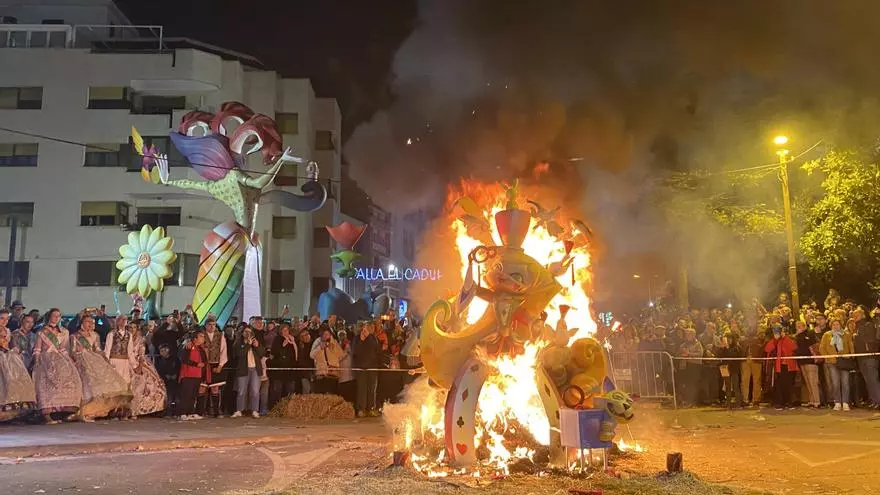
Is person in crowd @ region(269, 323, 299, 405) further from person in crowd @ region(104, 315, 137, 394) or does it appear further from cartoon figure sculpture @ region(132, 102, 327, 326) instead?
cartoon figure sculpture @ region(132, 102, 327, 326)

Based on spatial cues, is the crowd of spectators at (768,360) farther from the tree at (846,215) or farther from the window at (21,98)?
the window at (21,98)

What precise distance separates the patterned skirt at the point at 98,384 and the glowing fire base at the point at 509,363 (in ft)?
22.1

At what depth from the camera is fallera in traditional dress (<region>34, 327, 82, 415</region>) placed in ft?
37.0

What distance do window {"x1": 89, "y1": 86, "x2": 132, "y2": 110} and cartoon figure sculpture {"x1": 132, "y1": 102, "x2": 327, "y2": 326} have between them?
44.5ft

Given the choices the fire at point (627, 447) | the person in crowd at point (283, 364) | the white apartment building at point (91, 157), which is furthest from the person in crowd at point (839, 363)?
the white apartment building at point (91, 157)

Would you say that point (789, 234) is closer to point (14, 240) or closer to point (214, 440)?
point (214, 440)

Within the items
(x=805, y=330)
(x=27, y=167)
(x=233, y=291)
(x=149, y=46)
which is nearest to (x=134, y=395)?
(x=233, y=291)

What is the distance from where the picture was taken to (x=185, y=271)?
1325 inches

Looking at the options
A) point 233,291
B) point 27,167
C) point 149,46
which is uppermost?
point 149,46

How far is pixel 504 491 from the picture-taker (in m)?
6.38

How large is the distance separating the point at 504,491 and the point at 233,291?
59.4 ft

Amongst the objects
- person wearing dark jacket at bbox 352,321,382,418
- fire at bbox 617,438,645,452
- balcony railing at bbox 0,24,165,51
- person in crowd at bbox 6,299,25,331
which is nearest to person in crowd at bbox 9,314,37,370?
person in crowd at bbox 6,299,25,331

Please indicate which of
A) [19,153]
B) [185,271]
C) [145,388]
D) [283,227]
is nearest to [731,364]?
[145,388]

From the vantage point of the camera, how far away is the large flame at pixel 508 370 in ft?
25.4
